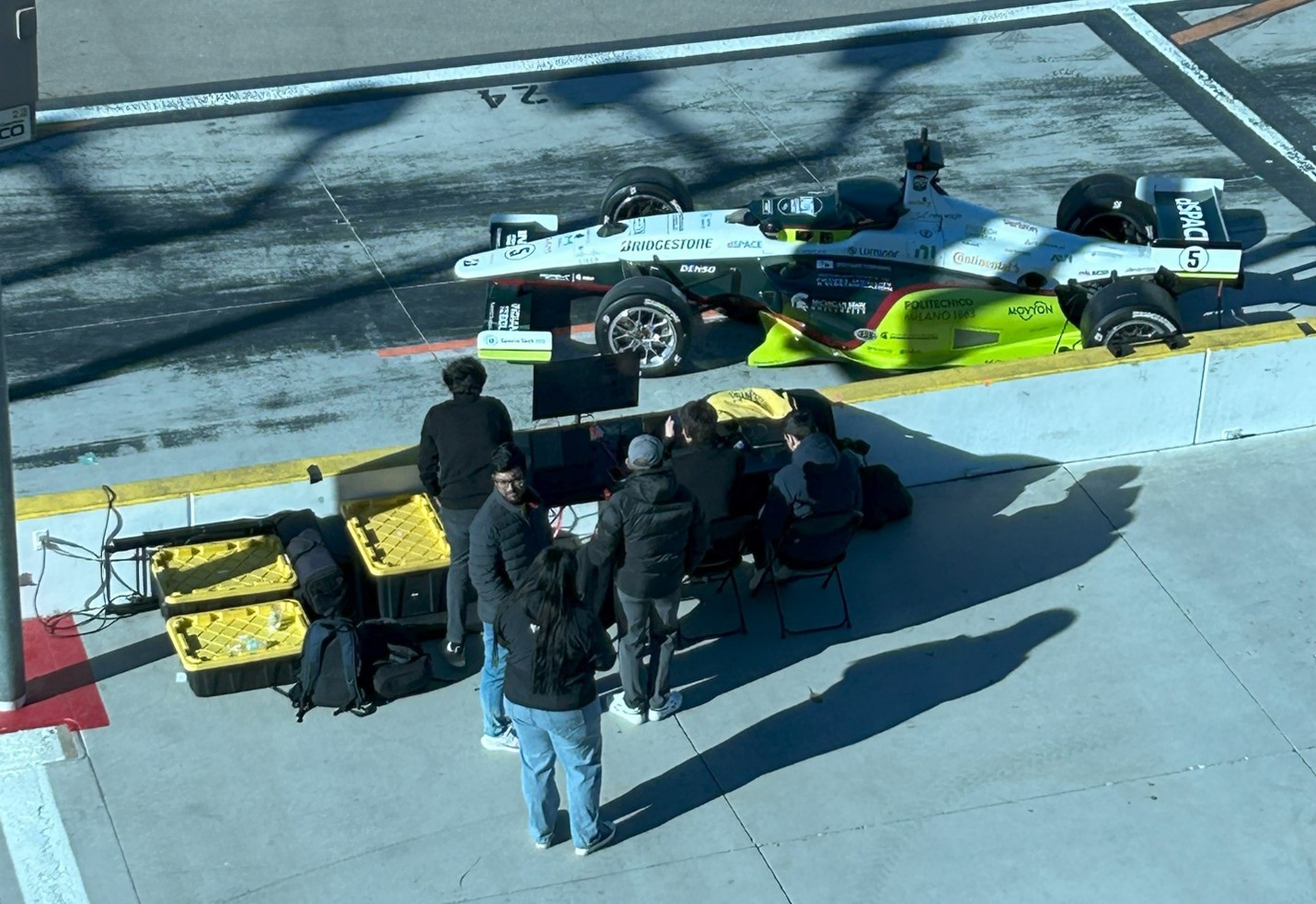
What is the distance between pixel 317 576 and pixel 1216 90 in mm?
10679

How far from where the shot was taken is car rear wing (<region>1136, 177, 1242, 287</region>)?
12406mm

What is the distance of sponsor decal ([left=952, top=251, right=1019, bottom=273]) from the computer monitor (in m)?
2.94

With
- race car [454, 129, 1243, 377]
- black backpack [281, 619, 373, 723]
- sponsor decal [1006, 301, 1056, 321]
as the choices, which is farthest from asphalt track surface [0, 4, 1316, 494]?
black backpack [281, 619, 373, 723]

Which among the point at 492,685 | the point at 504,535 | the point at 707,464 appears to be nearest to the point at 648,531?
the point at 504,535

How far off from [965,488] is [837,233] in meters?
2.19

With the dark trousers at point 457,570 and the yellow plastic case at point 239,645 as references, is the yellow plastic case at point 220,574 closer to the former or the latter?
the yellow plastic case at point 239,645

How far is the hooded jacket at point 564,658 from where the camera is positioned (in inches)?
301

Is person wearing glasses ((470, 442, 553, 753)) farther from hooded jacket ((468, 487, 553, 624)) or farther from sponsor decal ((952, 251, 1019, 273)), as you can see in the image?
sponsor decal ((952, 251, 1019, 273))

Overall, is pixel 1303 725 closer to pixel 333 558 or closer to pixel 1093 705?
pixel 1093 705

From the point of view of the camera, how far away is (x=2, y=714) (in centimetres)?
911

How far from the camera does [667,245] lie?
41.5 ft

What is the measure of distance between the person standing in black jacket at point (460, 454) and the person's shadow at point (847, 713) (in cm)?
149

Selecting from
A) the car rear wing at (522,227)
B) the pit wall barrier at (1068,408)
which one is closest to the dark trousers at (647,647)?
the pit wall barrier at (1068,408)

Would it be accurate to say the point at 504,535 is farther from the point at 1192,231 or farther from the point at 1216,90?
the point at 1216,90
